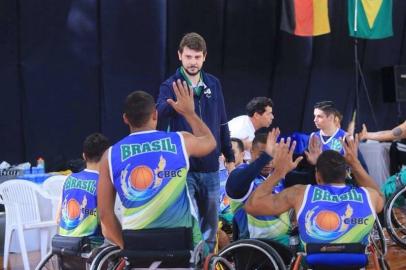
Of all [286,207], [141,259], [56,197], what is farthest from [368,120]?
[141,259]

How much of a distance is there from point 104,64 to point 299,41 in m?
2.58

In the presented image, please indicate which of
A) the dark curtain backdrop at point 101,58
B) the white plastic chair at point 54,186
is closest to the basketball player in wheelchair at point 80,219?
the white plastic chair at point 54,186

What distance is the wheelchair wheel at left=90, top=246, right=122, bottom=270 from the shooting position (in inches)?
108

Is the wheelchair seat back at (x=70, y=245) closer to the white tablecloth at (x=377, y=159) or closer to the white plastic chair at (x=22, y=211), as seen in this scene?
the white plastic chair at (x=22, y=211)

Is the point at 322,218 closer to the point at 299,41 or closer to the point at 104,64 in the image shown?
the point at 104,64

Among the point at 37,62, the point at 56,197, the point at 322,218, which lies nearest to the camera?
the point at 322,218

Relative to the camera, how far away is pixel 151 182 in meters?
2.43

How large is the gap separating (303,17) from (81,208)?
4667 millimetres

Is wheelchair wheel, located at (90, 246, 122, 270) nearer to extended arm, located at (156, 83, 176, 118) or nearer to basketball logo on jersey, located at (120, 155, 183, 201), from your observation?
basketball logo on jersey, located at (120, 155, 183, 201)

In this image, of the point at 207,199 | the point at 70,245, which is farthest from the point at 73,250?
the point at 207,199

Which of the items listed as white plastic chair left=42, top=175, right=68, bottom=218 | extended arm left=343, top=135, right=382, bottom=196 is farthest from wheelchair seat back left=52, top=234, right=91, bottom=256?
white plastic chair left=42, top=175, right=68, bottom=218

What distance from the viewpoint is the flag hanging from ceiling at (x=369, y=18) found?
7.45m

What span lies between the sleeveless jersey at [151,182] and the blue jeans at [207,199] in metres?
0.53

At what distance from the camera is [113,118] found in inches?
266
